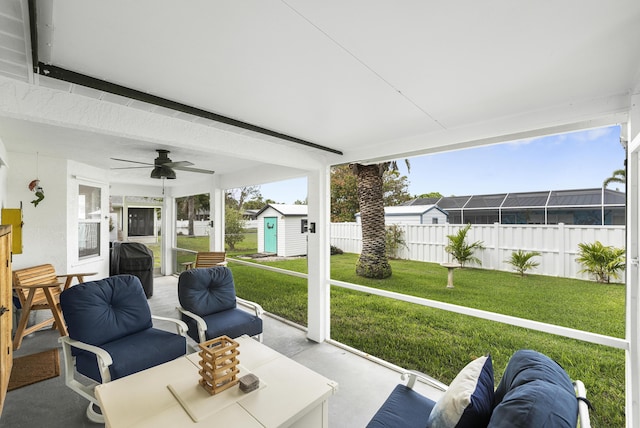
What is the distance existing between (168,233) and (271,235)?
2783 millimetres

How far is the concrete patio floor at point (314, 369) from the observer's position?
2.24 metres

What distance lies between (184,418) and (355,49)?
2.06m

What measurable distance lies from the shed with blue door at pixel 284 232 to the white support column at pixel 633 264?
5.49m

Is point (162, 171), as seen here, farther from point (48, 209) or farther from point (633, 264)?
point (633, 264)

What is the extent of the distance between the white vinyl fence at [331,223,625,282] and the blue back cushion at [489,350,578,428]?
259 cm

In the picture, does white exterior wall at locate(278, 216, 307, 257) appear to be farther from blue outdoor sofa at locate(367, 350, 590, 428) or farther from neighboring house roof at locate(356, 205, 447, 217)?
blue outdoor sofa at locate(367, 350, 590, 428)

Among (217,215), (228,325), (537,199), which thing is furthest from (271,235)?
(537,199)

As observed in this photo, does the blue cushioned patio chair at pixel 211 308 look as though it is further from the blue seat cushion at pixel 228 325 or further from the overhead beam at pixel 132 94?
the overhead beam at pixel 132 94

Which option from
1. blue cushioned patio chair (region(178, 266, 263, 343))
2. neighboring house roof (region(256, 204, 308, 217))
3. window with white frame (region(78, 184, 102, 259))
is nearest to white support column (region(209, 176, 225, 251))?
neighboring house roof (region(256, 204, 308, 217))

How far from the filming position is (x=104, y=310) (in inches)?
98.7

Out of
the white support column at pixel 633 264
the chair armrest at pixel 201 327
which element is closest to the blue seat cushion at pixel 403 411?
the white support column at pixel 633 264

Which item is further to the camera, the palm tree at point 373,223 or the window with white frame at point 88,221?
the palm tree at point 373,223

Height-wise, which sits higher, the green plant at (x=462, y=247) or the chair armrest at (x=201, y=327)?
the green plant at (x=462, y=247)

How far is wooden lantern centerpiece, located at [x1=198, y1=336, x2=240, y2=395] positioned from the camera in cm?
175
